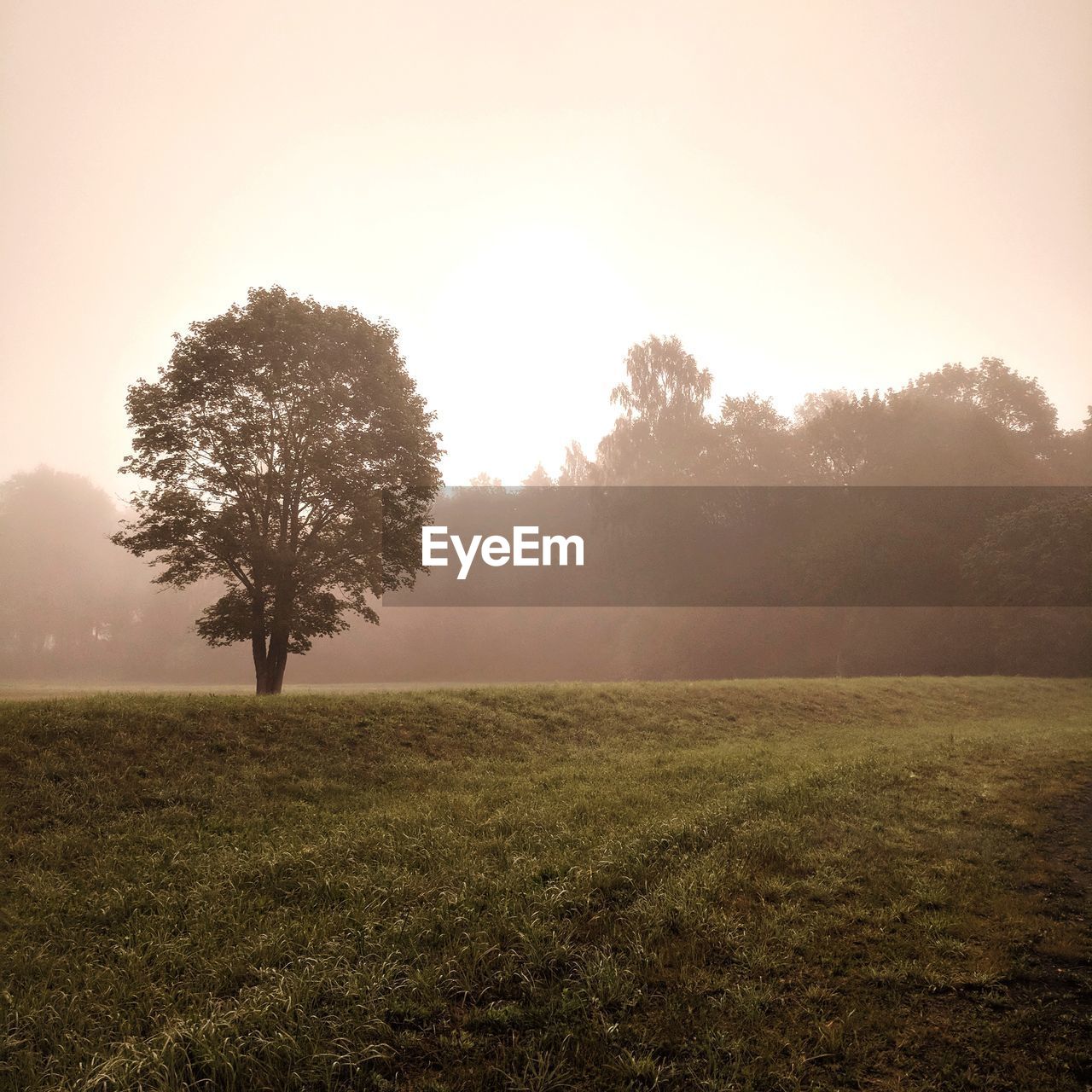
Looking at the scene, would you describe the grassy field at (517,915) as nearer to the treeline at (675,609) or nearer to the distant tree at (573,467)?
the treeline at (675,609)

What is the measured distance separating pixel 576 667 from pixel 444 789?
60.7 meters

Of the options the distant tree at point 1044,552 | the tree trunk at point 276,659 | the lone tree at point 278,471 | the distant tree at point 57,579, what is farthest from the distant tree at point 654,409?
the distant tree at point 57,579

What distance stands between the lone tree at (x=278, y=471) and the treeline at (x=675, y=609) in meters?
32.1

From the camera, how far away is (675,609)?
6125 centimetres

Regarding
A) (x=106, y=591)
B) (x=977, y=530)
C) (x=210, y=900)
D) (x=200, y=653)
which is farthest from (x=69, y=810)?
(x=106, y=591)

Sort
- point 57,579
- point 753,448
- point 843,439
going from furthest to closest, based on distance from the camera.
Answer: point 57,579
point 753,448
point 843,439

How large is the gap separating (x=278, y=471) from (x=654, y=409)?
47.2 m

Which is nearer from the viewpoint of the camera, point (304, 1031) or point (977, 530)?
point (304, 1031)

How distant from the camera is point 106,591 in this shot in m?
85.1

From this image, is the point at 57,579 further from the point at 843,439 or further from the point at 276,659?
the point at 843,439

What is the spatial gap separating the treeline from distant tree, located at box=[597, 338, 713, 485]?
0.17 m

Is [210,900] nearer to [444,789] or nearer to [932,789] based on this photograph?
[444,789]

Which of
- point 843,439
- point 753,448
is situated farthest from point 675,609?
point 843,439

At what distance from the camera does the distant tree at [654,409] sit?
6112 cm
